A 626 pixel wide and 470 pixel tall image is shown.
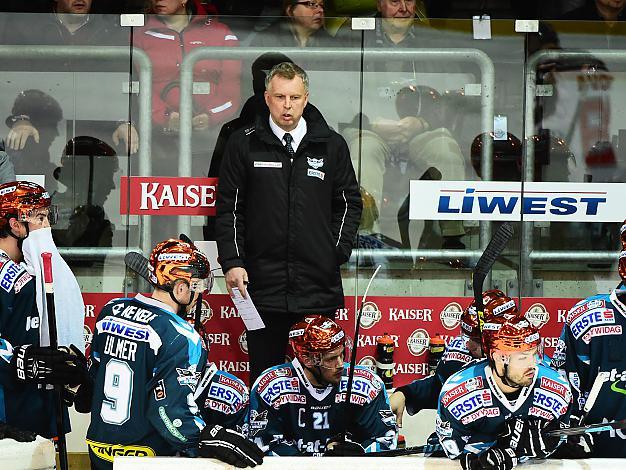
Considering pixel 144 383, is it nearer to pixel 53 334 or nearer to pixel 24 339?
pixel 53 334

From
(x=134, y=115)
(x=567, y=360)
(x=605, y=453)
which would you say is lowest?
(x=605, y=453)

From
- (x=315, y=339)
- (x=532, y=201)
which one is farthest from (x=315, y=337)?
(x=532, y=201)

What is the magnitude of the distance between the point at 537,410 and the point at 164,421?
1465mm

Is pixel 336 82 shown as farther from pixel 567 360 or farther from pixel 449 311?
pixel 567 360

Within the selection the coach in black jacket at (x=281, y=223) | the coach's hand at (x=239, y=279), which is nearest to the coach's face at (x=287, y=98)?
the coach in black jacket at (x=281, y=223)

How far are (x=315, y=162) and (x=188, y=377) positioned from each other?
1.69 metres

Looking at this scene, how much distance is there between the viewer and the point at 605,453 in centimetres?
536

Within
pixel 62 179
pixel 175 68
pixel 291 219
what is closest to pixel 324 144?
pixel 291 219

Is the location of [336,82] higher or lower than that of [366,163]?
higher

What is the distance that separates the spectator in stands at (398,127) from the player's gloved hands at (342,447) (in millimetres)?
1499

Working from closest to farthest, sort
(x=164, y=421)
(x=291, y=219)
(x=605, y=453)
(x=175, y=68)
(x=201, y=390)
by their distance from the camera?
(x=164, y=421) < (x=605, y=453) < (x=201, y=390) < (x=291, y=219) < (x=175, y=68)

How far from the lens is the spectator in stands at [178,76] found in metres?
6.73

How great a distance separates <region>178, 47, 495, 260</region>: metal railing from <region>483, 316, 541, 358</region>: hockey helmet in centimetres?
174

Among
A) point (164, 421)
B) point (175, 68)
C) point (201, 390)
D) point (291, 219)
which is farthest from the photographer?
point (175, 68)
